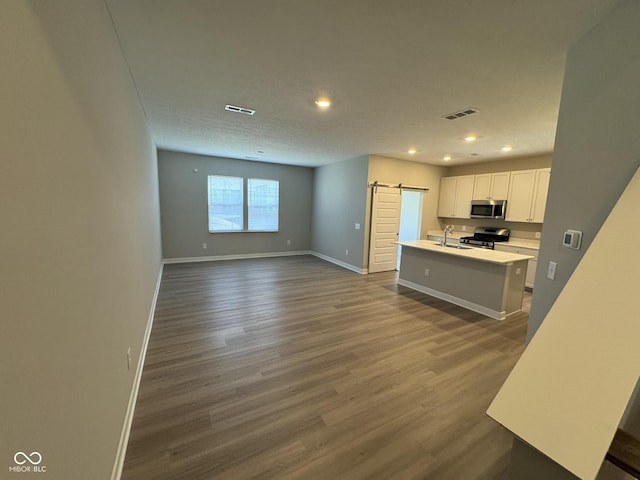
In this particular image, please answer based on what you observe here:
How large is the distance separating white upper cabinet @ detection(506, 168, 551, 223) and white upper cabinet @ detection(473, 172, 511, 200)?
118mm

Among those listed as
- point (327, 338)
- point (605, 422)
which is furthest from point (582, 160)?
point (327, 338)

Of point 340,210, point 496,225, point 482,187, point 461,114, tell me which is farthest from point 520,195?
point 340,210

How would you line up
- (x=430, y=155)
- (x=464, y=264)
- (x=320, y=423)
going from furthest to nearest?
(x=430, y=155) < (x=464, y=264) < (x=320, y=423)

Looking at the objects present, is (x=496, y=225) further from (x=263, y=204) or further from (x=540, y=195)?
(x=263, y=204)

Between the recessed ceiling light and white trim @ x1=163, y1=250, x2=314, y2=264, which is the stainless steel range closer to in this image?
white trim @ x1=163, y1=250, x2=314, y2=264

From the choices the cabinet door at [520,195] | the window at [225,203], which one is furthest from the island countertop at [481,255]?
the window at [225,203]

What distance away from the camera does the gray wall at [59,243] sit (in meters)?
0.63

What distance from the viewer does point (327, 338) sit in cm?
306

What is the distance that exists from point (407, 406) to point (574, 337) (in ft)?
4.81

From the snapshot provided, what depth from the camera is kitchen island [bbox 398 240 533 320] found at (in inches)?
148

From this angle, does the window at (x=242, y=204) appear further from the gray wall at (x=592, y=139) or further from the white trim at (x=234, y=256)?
the gray wall at (x=592, y=139)

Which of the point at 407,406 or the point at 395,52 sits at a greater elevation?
the point at 395,52

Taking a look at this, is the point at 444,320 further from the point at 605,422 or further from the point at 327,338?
the point at 605,422

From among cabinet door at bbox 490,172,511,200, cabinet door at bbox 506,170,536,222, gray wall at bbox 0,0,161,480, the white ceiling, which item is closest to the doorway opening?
cabinet door at bbox 490,172,511,200
